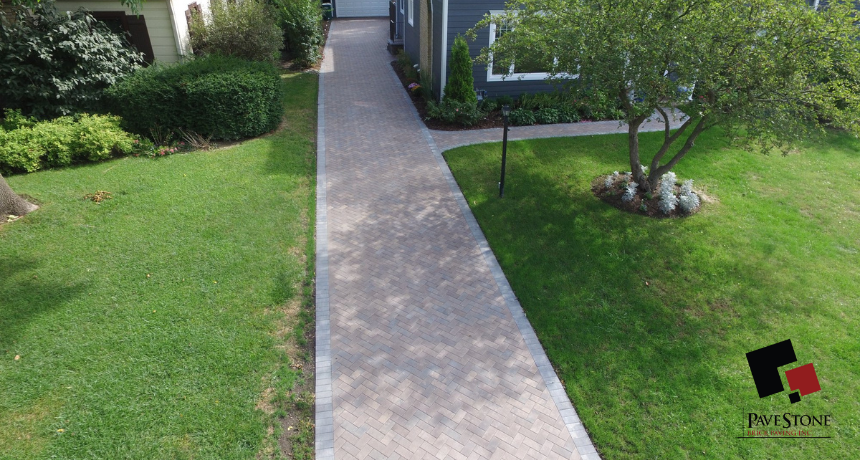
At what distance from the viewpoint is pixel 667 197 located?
8.80m

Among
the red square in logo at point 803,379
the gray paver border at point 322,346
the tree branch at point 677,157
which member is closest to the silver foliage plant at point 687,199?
the tree branch at point 677,157

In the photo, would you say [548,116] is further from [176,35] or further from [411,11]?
[176,35]

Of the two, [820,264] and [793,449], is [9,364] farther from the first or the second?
[820,264]

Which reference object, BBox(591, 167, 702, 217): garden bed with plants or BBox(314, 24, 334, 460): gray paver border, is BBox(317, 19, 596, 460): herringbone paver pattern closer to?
BBox(314, 24, 334, 460): gray paver border

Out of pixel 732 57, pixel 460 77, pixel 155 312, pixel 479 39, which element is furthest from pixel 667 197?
pixel 155 312

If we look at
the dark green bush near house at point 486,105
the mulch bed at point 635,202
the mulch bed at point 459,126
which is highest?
the dark green bush near house at point 486,105

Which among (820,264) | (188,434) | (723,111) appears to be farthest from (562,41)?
(188,434)

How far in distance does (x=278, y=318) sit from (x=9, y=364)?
289 centimetres

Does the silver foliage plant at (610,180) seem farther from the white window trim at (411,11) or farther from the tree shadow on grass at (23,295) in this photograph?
the white window trim at (411,11)

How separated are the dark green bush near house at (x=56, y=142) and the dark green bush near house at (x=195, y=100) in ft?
2.09

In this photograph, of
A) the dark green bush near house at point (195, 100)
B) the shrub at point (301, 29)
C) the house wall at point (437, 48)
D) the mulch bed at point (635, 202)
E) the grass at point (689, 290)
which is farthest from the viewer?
the shrub at point (301, 29)

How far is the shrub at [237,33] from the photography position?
1532cm

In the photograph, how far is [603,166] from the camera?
10734mm

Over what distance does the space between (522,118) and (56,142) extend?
10619 mm
